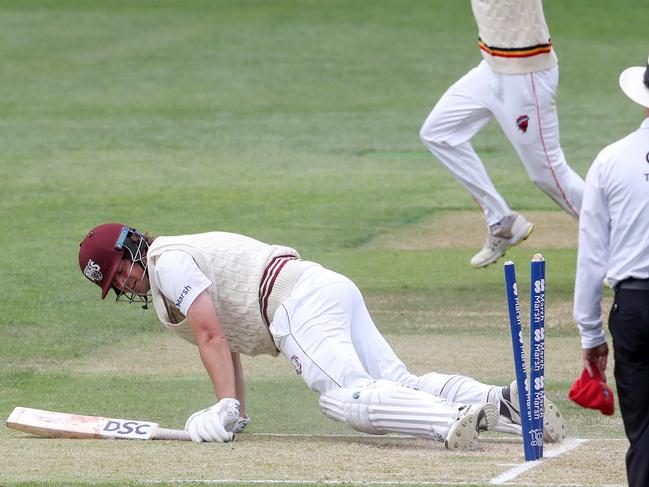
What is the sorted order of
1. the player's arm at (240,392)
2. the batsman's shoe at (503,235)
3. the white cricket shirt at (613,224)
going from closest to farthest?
the white cricket shirt at (613,224)
the player's arm at (240,392)
the batsman's shoe at (503,235)

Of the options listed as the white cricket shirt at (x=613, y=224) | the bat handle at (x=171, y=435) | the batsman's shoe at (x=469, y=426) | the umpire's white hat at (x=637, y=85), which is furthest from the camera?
the bat handle at (x=171, y=435)

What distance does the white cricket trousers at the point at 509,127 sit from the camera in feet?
38.3

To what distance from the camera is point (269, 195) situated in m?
16.9

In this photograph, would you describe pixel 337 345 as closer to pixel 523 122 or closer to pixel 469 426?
pixel 469 426

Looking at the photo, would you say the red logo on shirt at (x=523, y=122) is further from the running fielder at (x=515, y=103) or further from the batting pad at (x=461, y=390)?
the batting pad at (x=461, y=390)

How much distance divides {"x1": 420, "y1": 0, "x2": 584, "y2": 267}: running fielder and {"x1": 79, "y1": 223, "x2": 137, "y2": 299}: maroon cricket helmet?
461 centimetres

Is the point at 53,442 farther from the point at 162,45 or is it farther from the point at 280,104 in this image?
the point at 162,45

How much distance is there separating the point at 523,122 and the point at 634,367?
19.5 ft

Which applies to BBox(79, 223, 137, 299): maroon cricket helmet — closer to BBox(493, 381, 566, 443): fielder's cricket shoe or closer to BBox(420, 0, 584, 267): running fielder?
BBox(493, 381, 566, 443): fielder's cricket shoe

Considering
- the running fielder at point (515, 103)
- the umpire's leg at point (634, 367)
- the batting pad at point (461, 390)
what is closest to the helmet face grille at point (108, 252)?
the batting pad at point (461, 390)

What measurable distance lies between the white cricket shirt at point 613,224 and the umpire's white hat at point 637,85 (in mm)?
→ 139

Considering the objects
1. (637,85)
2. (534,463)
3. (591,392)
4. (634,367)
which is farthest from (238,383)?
(637,85)

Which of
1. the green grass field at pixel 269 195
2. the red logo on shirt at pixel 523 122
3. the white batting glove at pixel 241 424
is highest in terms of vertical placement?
the red logo on shirt at pixel 523 122

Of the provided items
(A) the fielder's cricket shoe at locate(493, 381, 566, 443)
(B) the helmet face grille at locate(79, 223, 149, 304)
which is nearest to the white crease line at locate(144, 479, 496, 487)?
(A) the fielder's cricket shoe at locate(493, 381, 566, 443)
